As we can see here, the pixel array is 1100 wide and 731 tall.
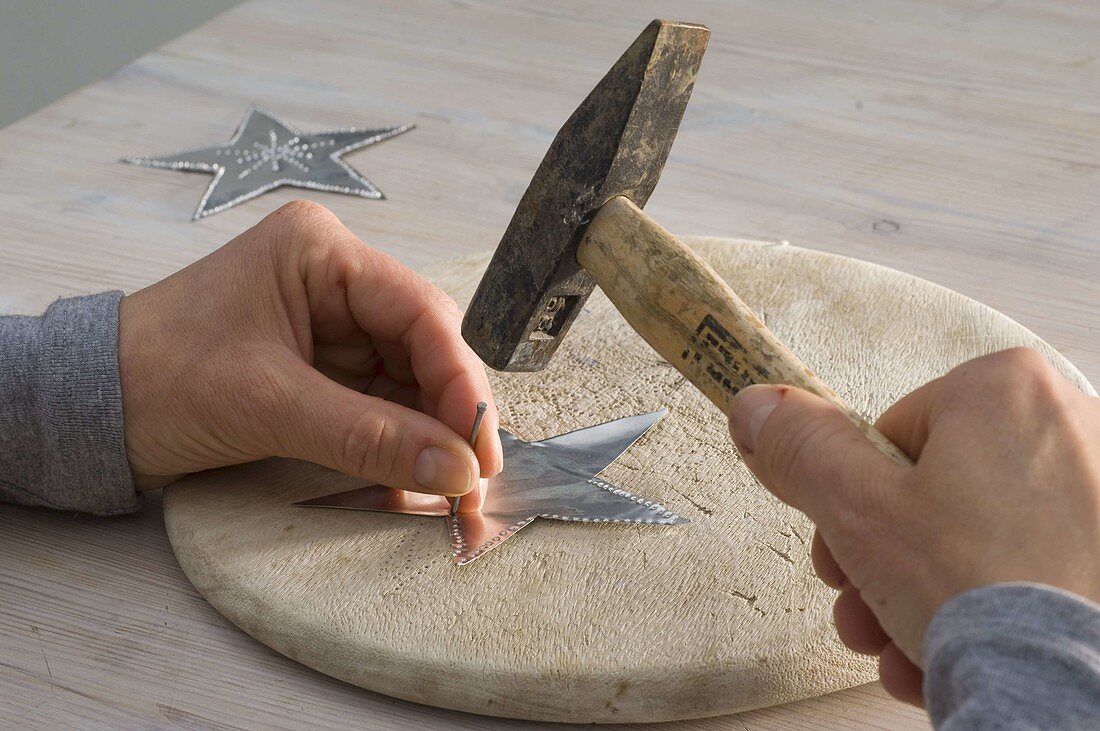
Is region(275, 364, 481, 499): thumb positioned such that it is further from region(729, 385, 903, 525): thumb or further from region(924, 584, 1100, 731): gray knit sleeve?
region(924, 584, 1100, 731): gray knit sleeve

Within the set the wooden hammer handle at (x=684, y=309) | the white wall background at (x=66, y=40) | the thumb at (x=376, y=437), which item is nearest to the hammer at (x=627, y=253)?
the wooden hammer handle at (x=684, y=309)

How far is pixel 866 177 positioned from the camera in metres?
1.68

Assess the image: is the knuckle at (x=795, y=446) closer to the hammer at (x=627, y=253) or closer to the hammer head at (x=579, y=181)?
the hammer at (x=627, y=253)

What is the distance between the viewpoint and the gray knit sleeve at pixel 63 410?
98 centimetres

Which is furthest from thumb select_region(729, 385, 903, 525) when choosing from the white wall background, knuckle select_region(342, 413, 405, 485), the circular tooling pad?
the white wall background

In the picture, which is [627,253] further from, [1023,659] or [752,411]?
[1023,659]

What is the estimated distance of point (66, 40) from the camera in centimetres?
326

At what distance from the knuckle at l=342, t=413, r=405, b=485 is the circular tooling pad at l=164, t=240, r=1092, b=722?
0.08 meters

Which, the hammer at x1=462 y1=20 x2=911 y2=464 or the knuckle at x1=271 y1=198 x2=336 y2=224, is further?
the knuckle at x1=271 y1=198 x2=336 y2=224

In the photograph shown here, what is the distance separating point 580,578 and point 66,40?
9.80 feet

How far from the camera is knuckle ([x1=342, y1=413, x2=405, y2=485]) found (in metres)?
0.93

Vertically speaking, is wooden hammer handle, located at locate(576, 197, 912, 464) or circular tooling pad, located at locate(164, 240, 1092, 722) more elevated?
wooden hammer handle, located at locate(576, 197, 912, 464)

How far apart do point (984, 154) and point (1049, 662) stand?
1338 mm

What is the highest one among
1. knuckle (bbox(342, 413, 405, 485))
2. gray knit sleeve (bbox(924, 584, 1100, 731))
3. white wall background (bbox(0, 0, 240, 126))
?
gray knit sleeve (bbox(924, 584, 1100, 731))
